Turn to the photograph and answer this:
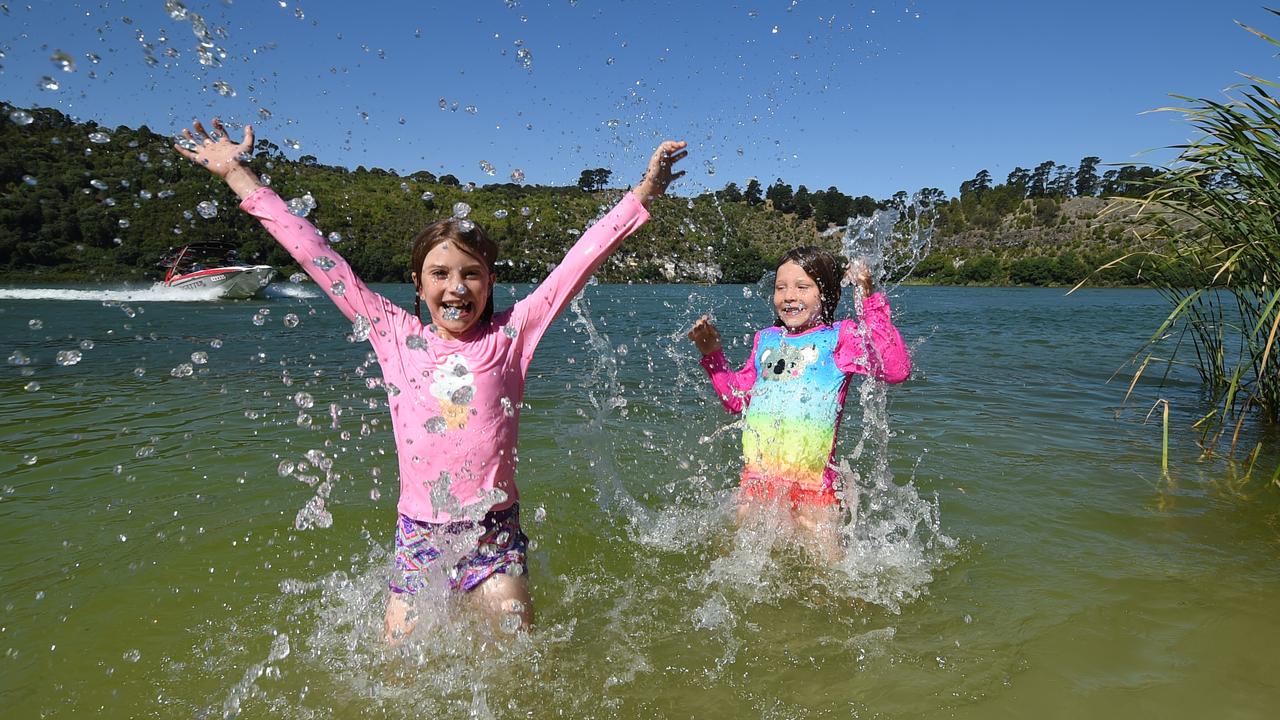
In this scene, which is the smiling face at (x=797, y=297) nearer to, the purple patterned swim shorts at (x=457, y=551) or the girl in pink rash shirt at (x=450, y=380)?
the girl in pink rash shirt at (x=450, y=380)

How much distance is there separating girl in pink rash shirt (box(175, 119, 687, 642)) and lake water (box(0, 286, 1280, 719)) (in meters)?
0.28

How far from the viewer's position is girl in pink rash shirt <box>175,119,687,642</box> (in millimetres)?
2752

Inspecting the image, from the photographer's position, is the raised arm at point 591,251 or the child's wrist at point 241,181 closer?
the child's wrist at point 241,181

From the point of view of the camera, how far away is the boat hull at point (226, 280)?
30.6m

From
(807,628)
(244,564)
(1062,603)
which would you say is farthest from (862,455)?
(244,564)

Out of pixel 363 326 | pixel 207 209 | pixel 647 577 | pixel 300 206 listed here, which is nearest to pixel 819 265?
pixel 647 577

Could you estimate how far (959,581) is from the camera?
146 inches

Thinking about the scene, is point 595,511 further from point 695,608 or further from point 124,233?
point 124,233

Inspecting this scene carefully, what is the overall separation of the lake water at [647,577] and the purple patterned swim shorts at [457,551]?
21 cm

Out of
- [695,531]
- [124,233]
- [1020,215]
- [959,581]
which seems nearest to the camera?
[959,581]

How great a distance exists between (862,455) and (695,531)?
251 centimetres

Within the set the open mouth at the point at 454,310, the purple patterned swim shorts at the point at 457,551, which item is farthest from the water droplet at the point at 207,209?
the purple patterned swim shorts at the point at 457,551

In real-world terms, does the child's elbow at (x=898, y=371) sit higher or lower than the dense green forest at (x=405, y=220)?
lower

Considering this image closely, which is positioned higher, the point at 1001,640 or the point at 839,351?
the point at 839,351
